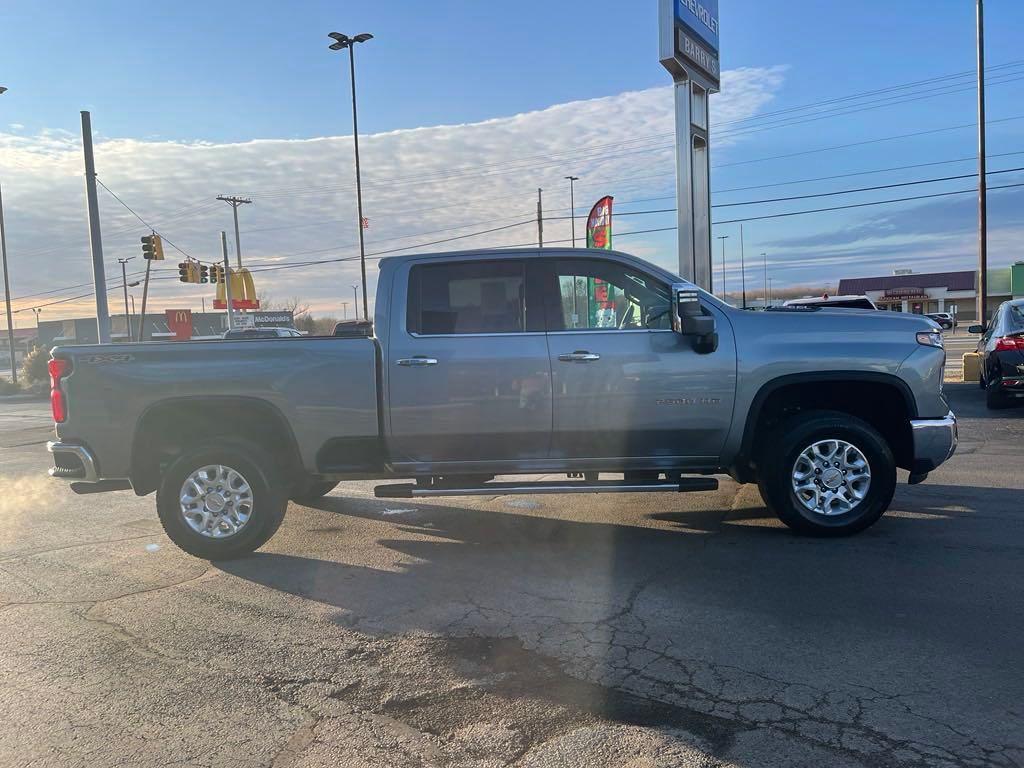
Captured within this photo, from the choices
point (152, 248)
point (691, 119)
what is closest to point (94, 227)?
point (152, 248)

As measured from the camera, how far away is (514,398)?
5500mm

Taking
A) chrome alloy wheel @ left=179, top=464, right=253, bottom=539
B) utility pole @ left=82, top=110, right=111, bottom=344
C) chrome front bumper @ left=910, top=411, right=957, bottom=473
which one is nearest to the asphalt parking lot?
chrome alloy wheel @ left=179, top=464, right=253, bottom=539

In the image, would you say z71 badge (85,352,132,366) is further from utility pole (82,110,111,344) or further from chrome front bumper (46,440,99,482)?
utility pole (82,110,111,344)

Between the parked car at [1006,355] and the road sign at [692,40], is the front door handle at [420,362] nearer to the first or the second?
the road sign at [692,40]

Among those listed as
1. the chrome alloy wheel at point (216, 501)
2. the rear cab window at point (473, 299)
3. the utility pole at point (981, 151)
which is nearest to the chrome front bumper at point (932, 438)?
the rear cab window at point (473, 299)

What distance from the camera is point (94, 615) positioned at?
4.66 metres

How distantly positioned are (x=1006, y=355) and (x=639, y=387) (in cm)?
817

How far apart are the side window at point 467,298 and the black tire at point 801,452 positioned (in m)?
2.09

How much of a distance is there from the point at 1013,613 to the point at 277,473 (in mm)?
4728

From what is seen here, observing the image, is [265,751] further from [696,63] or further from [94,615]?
[696,63]

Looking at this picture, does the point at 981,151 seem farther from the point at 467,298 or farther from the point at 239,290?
the point at 239,290

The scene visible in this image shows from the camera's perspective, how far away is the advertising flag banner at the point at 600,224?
24656mm

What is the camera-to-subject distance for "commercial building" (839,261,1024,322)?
73438 millimetres

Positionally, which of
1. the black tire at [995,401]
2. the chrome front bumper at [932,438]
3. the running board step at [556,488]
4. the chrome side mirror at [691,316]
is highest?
the chrome side mirror at [691,316]
